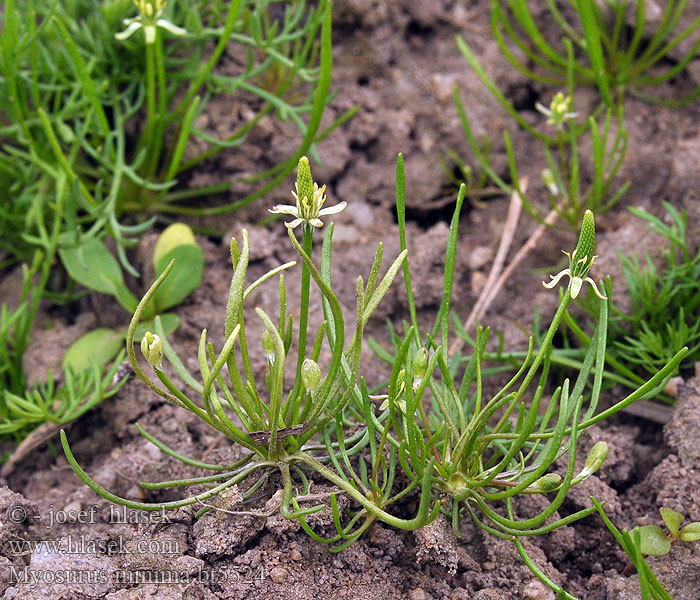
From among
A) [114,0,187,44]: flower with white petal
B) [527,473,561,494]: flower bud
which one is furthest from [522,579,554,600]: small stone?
[114,0,187,44]: flower with white petal

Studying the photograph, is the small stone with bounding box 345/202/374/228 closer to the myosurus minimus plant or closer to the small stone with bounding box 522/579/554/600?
the myosurus minimus plant

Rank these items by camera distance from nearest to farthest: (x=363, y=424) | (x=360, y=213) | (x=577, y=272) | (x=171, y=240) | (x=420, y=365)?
(x=577, y=272) < (x=420, y=365) < (x=363, y=424) < (x=171, y=240) < (x=360, y=213)

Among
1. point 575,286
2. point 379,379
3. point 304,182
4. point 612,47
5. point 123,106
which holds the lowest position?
point 379,379

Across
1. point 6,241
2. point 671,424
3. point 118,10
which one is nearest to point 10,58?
point 118,10

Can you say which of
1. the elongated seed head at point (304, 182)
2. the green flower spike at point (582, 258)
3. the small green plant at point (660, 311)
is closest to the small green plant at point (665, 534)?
the small green plant at point (660, 311)

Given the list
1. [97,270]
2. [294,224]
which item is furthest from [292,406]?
[97,270]

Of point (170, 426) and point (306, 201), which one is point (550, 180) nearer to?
point (306, 201)
